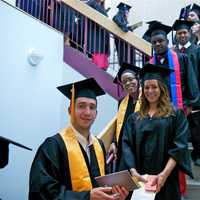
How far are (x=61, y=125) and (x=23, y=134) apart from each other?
0.95 m

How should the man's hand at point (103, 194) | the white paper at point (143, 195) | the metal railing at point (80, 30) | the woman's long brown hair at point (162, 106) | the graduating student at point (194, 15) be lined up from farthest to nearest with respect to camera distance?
the metal railing at point (80, 30), the graduating student at point (194, 15), the woman's long brown hair at point (162, 106), the white paper at point (143, 195), the man's hand at point (103, 194)

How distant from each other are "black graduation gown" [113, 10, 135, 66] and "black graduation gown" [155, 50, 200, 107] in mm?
2641

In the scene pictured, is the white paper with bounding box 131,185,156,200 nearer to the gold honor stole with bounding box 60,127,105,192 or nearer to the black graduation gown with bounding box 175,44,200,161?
the gold honor stole with bounding box 60,127,105,192

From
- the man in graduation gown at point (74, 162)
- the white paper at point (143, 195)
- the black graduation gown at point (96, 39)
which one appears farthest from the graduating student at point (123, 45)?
the white paper at point (143, 195)

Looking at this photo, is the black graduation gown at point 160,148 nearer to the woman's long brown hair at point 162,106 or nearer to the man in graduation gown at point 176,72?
the woman's long brown hair at point 162,106

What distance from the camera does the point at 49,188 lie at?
7.47ft

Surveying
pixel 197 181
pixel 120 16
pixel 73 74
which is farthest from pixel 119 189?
pixel 120 16

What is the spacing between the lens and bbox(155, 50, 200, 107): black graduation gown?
405cm

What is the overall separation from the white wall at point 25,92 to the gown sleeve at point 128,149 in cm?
211

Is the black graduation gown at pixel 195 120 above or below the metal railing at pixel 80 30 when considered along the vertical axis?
below

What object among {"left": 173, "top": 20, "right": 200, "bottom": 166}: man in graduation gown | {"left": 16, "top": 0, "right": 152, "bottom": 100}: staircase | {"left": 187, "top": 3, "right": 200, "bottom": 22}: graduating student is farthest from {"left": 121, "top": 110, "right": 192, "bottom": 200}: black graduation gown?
{"left": 16, "top": 0, "right": 152, "bottom": 100}: staircase

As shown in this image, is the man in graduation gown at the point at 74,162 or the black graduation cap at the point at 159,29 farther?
the black graduation cap at the point at 159,29

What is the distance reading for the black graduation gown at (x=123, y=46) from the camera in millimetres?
6826

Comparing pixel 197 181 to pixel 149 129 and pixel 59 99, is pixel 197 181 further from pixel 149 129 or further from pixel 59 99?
pixel 59 99
